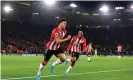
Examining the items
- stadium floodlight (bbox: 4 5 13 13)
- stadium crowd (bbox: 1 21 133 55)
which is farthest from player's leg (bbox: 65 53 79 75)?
stadium floodlight (bbox: 4 5 13 13)

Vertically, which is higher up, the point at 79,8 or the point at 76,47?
the point at 79,8

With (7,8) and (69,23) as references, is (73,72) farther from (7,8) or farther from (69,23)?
(69,23)

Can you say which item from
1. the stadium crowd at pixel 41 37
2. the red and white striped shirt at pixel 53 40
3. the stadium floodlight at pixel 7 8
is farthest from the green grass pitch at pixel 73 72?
the stadium floodlight at pixel 7 8

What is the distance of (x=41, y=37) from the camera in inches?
3120

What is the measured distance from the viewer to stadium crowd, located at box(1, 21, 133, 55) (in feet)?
230

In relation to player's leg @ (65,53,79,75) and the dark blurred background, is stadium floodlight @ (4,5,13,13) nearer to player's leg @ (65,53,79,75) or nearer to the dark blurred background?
the dark blurred background

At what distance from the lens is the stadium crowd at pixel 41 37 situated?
70.2 m

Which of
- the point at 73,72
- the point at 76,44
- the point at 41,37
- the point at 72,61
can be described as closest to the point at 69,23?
the point at 41,37

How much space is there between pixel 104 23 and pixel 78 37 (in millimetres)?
64213

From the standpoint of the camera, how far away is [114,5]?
239 feet

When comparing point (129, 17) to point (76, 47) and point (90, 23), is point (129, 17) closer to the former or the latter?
point (90, 23)

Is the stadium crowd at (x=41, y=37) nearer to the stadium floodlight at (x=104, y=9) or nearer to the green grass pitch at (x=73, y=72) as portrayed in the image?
the stadium floodlight at (x=104, y=9)

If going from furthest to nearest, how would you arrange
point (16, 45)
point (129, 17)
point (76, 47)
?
point (129, 17), point (16, 45), point (76, 47)

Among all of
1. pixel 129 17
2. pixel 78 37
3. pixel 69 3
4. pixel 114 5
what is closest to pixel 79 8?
Answer: pixel 69 3
